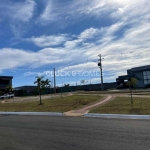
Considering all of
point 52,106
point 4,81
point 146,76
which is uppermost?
point 4,81

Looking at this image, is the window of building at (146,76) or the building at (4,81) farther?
the building at (4,81)

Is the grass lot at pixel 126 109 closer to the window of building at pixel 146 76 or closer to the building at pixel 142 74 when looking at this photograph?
the building at pixel 142 74

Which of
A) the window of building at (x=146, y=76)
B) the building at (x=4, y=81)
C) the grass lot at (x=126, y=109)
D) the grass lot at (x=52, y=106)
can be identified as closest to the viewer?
the grass lot at (x=126, y=109)

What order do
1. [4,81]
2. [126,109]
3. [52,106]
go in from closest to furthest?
[126,109] < [52,106] < [4,81]

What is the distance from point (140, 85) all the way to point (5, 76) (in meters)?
44.5

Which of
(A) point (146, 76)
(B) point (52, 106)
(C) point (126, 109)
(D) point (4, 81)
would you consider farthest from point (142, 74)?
(C) point (126, 109)

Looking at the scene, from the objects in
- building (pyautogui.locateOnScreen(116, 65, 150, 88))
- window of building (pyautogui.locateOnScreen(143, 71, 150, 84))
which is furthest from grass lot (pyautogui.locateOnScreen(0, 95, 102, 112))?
window of building (pyautogui.locateOnScreen(143, 71, 150, 84))

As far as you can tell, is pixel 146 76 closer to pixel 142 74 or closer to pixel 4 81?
pixel 142 74

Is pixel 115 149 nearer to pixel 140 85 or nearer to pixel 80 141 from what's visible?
pixel 80 141

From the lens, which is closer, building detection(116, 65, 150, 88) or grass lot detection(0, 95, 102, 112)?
grass lot detection(0, 95, 102, 112)

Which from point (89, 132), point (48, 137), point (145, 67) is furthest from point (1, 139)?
point (145, 67)

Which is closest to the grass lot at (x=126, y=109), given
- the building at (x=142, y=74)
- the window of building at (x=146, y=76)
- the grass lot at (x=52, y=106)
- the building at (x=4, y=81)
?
the grass lot at (x=52, y=106)

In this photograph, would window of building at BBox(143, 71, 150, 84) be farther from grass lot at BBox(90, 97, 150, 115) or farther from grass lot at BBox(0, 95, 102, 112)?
grass lot at BBox(90, 97, 150, 115)

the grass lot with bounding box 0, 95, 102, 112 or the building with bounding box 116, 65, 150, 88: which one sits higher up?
the building with bounding box 116, 65, 150, 88
